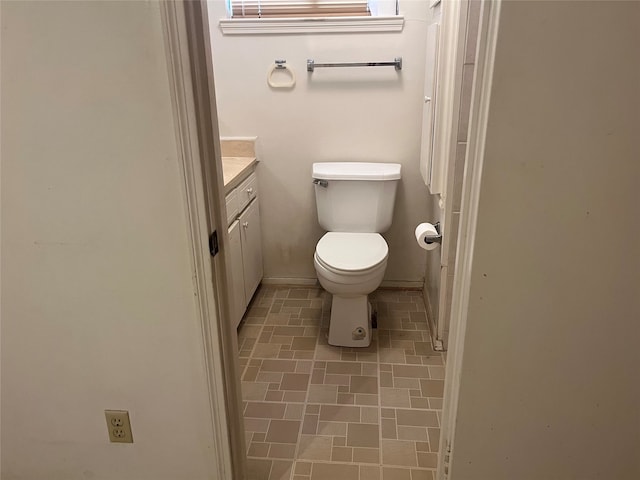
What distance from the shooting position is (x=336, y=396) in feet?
6.70

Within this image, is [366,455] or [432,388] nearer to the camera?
[366,455]

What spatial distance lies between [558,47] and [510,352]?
67 cm

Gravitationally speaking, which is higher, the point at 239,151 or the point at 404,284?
the point at 239,151

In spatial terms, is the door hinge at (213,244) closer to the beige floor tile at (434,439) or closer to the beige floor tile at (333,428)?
the beige floor tile at (333,428)

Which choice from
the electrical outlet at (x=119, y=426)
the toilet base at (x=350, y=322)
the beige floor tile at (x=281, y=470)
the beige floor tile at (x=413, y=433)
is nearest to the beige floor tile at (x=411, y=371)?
the toilet base at (x=350, y=322)

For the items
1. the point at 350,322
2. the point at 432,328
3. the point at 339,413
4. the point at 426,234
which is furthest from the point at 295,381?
the point at 426,234

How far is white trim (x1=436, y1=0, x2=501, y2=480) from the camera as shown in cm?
96

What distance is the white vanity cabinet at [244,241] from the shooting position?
2.30 metres

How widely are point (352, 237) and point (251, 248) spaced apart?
0.57 meters

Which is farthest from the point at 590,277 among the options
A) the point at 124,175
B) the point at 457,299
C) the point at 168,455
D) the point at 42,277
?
the point at 42,277

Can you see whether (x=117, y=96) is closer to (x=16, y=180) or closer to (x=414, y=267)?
(x=16, y=180)

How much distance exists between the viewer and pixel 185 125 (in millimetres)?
1049

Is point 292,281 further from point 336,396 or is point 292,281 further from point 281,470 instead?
point 281,470

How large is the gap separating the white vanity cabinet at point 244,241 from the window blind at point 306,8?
0.86 meters
